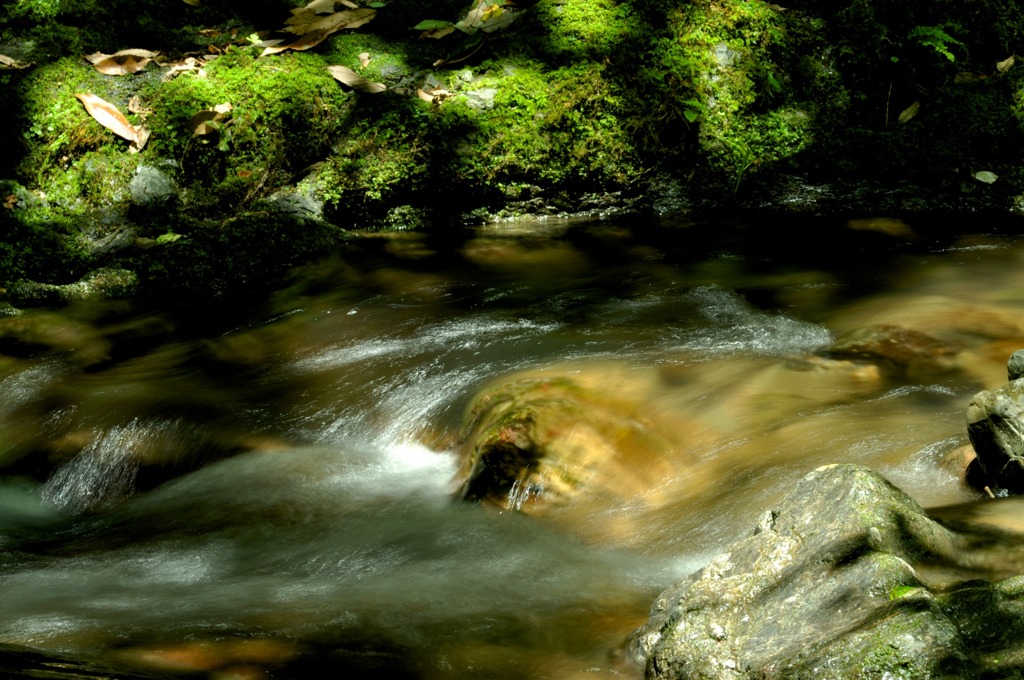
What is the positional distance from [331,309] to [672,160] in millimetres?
3100

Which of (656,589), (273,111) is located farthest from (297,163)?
(656,589)

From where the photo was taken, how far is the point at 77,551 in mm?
3654

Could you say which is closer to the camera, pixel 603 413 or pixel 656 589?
pixel 656 589

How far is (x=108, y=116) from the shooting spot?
673cm

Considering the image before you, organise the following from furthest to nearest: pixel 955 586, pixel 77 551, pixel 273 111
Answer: pixel 273 111
pixel 77 551
pixel 955 586

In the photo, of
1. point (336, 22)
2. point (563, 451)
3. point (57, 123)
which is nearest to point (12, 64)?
point (57, 123)

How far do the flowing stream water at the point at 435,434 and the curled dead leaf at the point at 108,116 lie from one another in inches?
60.7

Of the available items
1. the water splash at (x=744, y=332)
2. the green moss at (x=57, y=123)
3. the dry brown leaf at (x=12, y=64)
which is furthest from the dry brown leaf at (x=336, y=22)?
the water splash at (x=744, y=332)

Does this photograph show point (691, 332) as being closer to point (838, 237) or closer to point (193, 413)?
point (838, 237)

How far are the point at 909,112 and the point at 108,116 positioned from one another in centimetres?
630

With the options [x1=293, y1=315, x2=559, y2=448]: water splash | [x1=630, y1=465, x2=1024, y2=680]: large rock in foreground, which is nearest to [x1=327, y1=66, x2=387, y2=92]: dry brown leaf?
[x1=293, y1=315, x2=559, y2=448]: water splash

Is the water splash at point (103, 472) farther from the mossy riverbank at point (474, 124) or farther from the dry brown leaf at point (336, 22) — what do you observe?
the dry brown leaf at point (336, 22)

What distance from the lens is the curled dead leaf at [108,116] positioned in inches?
263

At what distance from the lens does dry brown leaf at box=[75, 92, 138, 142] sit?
668cm
